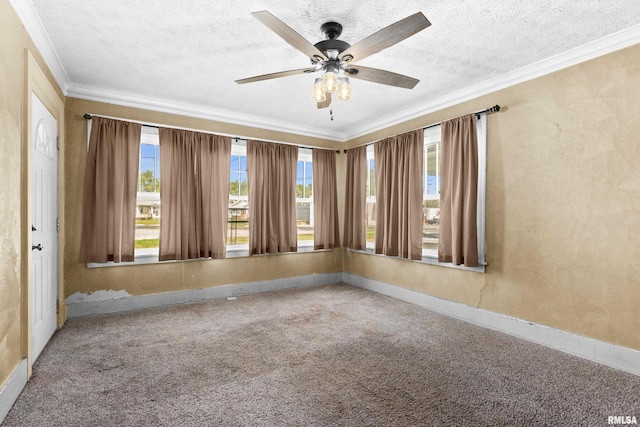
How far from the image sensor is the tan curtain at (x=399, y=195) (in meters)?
4.31

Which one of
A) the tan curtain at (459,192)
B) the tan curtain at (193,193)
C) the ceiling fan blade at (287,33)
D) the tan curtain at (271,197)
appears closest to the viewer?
the ceiling fan blade at (287,33)

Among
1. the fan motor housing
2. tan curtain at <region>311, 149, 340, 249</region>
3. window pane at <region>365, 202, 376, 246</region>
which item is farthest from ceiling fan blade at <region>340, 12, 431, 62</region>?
window pane at <region>365, 202, 376, 246</region>

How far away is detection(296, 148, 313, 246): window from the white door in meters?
3.19

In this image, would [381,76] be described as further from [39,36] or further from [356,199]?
[356,199]

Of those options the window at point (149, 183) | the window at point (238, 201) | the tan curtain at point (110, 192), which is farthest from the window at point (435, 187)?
the tan curtain at point (110, 192)

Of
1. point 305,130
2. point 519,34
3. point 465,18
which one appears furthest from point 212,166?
point 519,34

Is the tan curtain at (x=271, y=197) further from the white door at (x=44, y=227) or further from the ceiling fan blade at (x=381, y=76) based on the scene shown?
the ceiling fan blade at (x=381, y=76)

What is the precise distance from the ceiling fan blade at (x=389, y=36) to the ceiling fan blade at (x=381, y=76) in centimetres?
18

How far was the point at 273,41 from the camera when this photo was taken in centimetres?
274

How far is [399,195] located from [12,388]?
4.16 metres

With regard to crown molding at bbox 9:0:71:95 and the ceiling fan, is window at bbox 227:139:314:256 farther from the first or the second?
the ceiling fan

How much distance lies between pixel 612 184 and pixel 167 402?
3.79 meters

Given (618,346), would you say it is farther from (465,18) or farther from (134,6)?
(134,6)

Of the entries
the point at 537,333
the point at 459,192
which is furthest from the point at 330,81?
the point at 537,333
